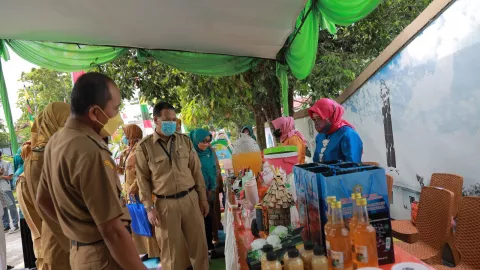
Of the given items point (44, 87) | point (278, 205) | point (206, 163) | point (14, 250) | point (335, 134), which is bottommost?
point (14, 250)

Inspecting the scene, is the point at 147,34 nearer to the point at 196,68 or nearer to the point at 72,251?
the point at 196,68

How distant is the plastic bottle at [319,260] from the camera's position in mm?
1080

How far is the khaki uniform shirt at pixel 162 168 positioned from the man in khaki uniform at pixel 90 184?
4.86ft

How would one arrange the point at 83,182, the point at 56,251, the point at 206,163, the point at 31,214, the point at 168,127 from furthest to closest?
the point at 206,163, the point at 168,127, the point at 31,214, the point at 56,251, the point at 83,182

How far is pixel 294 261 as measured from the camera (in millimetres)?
1093

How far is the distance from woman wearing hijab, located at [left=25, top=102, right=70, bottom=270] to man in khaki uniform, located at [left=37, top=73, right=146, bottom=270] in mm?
834

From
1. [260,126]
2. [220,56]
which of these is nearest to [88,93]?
[220,56]

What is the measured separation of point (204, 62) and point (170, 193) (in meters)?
2.32

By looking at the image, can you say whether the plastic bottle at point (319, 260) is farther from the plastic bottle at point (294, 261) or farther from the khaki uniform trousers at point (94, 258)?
the khaki uniform trousers at point (94, 258)

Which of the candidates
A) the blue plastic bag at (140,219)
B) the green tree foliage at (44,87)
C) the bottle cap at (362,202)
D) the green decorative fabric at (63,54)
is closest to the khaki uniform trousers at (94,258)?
the bottle cap at (362,202)

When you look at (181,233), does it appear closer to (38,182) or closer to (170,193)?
(170,193)

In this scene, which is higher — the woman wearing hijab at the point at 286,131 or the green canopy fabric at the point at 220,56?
the green canopy fabric at the point at 220,56

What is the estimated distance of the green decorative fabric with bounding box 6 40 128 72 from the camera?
3622 mm

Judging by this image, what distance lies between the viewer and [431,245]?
7.53ft
